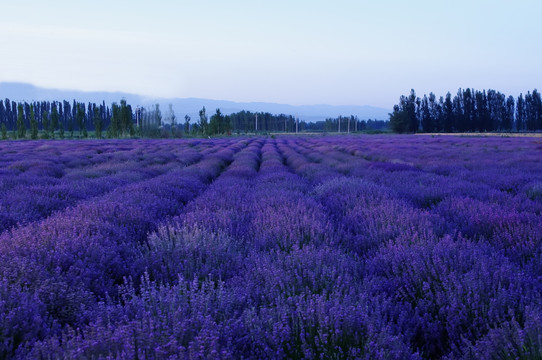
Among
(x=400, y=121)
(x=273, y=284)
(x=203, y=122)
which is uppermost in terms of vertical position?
(x=400, y=121)

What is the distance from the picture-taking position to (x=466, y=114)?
72.2 metres

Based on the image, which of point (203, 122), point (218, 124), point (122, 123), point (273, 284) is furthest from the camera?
point (218, 124)

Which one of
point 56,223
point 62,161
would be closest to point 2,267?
point 56,223

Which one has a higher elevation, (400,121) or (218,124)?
(400,121)

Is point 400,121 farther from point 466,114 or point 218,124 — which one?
point 218,124

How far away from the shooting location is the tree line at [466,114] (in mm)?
71500

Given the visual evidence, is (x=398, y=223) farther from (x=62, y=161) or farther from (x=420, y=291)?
(x=62, y=161)

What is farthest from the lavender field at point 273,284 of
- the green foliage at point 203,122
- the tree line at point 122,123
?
the green foliage at point 203,122

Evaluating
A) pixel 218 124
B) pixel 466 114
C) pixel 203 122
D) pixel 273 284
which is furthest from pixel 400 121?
pixel 273 284

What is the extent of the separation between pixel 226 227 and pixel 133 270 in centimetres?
119

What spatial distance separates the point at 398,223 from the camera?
3.79m

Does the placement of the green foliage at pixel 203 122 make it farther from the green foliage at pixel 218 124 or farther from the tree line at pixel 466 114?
the tree line at pixel 466 114

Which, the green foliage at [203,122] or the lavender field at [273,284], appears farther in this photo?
the green foliage at [203,122]

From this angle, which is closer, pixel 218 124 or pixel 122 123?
pixel 122 123
